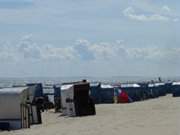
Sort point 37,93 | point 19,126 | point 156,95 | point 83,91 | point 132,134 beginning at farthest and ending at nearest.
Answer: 1. point 156,95
2. point 37,93
3. point 83,91
4. point 19,126
5. point 132,134

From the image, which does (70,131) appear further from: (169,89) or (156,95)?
(169,89)

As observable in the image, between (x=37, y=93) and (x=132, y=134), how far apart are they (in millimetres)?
29876

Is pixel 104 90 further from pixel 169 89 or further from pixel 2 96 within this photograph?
pixel 2 96

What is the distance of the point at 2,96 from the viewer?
25.7 meters

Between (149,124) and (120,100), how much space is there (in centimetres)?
2671

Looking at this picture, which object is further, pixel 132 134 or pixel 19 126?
pixel 19 126

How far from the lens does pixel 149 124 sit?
21.5m

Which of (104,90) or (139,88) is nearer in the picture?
(104,90)

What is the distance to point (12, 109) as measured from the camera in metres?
25.6

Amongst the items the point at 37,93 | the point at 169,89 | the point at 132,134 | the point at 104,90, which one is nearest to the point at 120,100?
the point at 104,90

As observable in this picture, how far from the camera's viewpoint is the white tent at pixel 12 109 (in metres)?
25.5

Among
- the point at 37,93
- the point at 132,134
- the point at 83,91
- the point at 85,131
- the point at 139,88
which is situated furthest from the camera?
the point at 139,88

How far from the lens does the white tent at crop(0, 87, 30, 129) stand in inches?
1003

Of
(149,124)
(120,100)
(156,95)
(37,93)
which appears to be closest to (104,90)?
(120,100)
